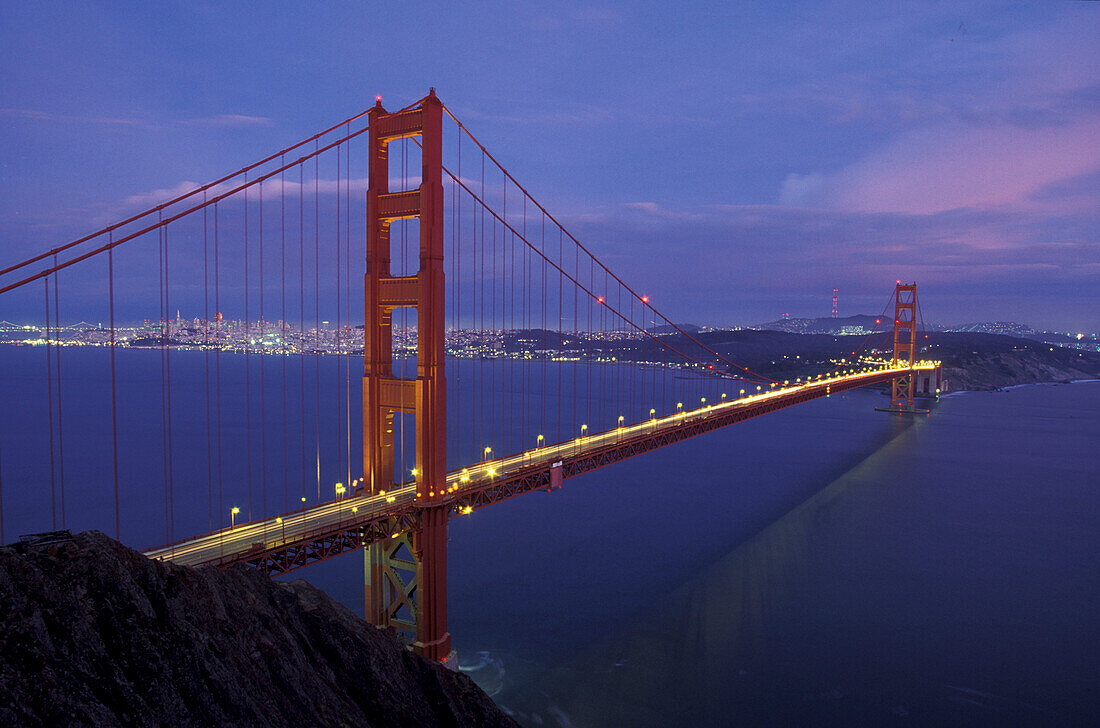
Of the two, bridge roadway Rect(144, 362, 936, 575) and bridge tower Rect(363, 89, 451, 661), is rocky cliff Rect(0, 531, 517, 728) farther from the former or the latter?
bridge tower Rect(363, 89, 451, 661)

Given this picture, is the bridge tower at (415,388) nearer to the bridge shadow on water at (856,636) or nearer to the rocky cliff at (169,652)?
the bridge shadow on water at (856,636)

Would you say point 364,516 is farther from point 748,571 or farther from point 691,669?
point 748,571

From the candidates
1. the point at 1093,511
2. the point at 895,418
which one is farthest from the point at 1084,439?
the point at 1093,511

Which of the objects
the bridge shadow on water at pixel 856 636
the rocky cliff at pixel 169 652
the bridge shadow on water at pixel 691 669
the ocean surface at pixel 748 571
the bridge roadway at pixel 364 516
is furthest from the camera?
the ocean surface at pixel 748 571

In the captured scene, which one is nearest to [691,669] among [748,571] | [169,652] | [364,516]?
[748,571]

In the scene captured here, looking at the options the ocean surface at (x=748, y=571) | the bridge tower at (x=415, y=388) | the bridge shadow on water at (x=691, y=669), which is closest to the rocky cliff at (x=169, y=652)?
the bridge tower at (x=415, y=388)

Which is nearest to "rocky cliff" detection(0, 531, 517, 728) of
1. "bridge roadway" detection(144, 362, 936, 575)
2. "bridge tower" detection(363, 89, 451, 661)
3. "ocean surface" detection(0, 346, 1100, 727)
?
"bridge roadway" detection(144, 362, 936, 575)
